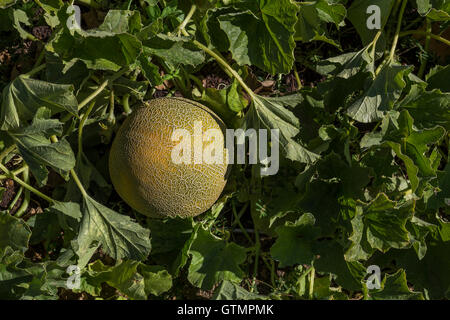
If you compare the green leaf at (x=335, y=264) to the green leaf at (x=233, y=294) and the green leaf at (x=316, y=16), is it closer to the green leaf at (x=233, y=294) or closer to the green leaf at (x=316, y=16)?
the green leaf at (x=233, y=294)

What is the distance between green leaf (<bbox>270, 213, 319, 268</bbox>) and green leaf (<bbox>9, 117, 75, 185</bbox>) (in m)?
0.81

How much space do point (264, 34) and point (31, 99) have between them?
0.87 meters

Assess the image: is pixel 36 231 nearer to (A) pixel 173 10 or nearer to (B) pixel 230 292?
(B) pixel 230 292

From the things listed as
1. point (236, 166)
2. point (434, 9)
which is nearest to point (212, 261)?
point (236, 166)

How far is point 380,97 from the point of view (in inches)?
85.3

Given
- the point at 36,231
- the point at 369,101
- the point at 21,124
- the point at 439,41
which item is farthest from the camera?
the point at 439,41

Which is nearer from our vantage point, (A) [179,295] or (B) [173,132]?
(B) [173,132]

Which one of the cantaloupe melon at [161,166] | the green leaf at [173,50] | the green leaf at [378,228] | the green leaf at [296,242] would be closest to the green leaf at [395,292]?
the green leaf at [378,228]

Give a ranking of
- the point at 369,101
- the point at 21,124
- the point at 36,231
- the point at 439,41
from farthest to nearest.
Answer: the point at 439,41 → the point at 36,231 → the point at 369,101 → the point at 21,124

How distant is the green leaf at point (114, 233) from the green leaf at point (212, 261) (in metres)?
0.20

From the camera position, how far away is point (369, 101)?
2.18 meters

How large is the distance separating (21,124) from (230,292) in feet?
3.15

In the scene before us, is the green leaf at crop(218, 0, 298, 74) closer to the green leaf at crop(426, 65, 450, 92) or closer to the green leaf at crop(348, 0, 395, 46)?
the green leaf at crop(348, 0, 395, 46)
